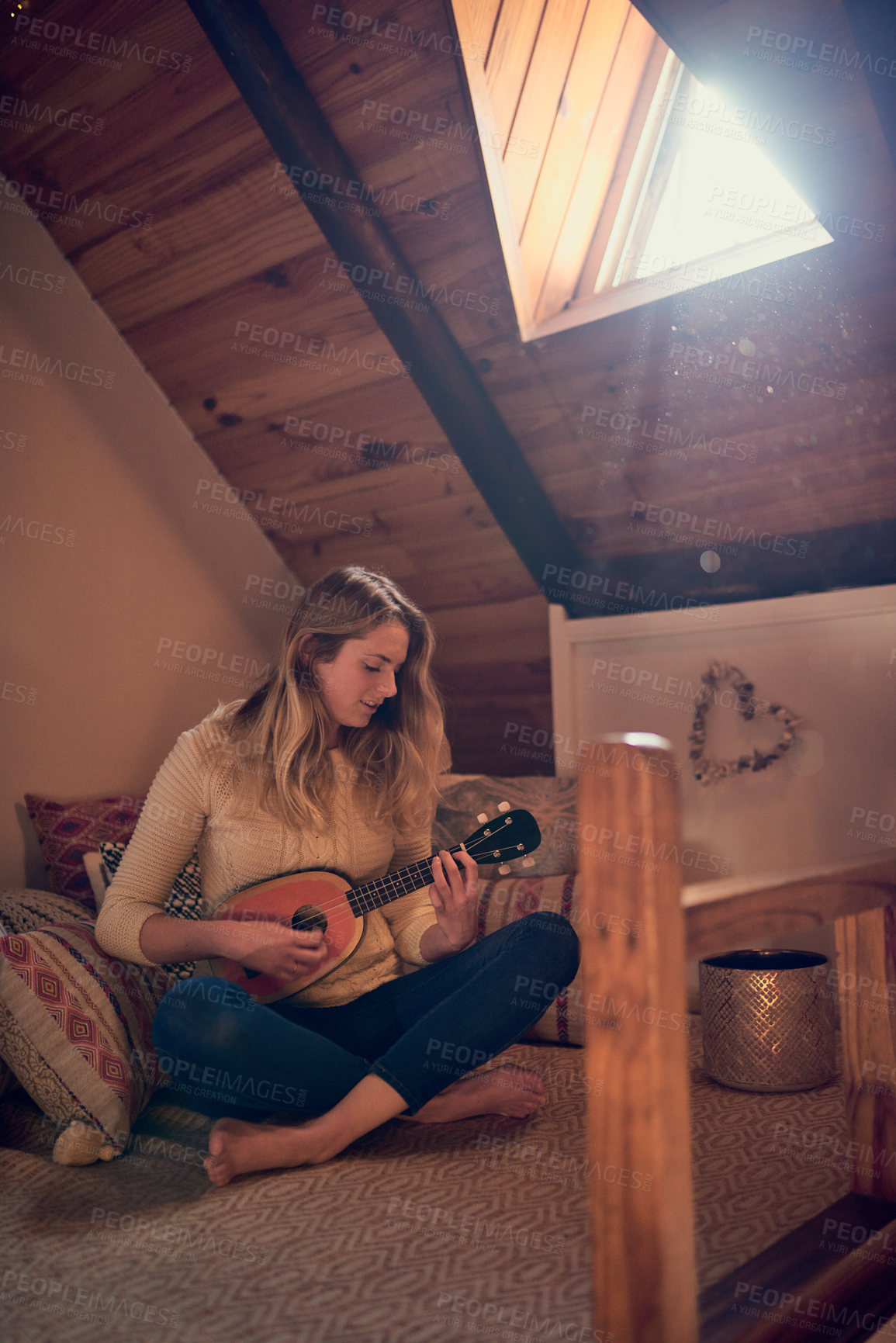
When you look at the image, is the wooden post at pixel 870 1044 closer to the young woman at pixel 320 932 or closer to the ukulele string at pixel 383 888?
the young woman at pixel 320 932

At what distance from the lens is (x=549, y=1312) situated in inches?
37.2

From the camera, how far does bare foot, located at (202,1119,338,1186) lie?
1.27 metres

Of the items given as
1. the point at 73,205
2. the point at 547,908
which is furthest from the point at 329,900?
the point at 73,205

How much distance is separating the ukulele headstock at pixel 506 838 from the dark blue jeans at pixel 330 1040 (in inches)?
6.0

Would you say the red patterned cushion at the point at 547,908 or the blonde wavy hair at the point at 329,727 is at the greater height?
the blonde wavy hair at the point at 329,727

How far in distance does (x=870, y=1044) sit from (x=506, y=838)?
0.63 meters

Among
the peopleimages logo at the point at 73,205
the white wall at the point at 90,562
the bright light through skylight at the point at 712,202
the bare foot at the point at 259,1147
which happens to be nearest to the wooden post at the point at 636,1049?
the bare foot at the point at 259,1147

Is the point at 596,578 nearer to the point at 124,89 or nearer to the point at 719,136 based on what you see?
the point at 719,136

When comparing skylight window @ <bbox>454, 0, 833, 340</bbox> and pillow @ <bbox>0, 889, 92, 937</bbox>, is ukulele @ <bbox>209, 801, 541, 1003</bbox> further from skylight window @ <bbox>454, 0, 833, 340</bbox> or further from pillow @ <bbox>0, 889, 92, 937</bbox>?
skylight window @ <bbox>454, 0, 833, 340</bbox>

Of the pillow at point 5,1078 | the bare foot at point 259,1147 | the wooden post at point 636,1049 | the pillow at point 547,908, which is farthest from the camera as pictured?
the pillow at point 547,908

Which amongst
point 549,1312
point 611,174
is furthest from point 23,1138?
point 611,174

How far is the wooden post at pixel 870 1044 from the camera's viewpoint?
1.15 metres

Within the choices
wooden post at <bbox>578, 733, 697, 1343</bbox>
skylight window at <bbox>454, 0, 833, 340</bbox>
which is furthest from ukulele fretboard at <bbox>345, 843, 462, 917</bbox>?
skylight window at <bbox>454, 0, 833, 340</bbox>

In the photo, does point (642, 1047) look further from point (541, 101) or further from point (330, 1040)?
point (541, 101)
